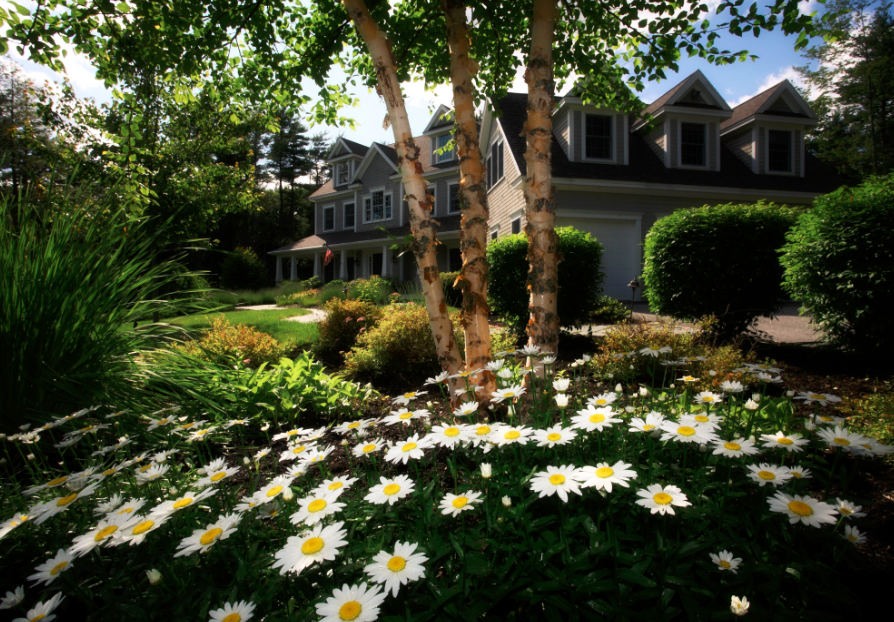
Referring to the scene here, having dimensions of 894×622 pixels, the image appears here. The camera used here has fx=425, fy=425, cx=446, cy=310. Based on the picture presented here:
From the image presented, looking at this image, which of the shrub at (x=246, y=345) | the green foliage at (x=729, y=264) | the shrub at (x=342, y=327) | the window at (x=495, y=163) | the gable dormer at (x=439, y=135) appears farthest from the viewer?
the gable dormer at (x=439, y=135)

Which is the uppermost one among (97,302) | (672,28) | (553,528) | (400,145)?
(672,28)

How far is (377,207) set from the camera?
21.6 m

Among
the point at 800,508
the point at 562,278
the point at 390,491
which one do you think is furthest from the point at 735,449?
the point at 562,278

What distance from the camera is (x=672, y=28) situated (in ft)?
10.7

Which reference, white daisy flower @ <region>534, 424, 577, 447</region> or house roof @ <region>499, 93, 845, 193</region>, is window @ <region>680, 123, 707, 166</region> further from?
white daisy flower @ <region>534, 424, 577, 447</region>

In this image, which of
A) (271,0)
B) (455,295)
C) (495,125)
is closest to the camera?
(271,0)

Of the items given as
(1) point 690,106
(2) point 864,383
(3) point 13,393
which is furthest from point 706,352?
(1) point 690,106

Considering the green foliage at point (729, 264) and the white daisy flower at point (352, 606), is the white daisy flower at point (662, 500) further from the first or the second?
the green foliage at point (729, 264)

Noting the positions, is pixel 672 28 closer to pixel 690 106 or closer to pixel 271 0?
pixel 271 0

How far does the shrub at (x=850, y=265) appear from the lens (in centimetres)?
398

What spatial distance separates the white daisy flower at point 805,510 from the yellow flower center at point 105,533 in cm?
172

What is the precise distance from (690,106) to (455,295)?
28.9ft

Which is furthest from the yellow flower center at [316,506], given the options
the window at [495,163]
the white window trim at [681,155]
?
the white window trim at [681,155]

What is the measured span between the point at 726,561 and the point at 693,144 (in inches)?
565
